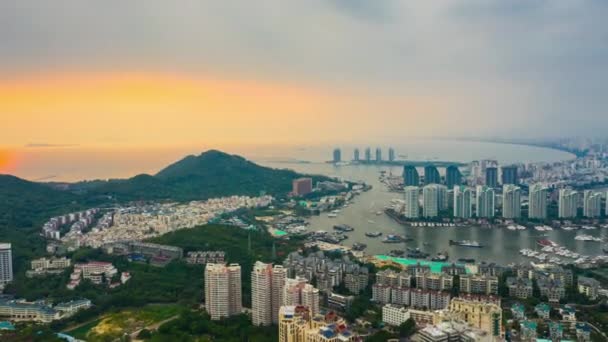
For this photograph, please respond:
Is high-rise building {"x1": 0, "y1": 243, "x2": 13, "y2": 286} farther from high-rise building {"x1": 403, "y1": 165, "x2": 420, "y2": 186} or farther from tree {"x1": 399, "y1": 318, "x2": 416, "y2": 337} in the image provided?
high-rise building {"x1": 403, "y1": 165, "x2": 420, "y2": 186}

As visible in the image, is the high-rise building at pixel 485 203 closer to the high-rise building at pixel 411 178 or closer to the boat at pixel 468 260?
the boat at pixel 468 260

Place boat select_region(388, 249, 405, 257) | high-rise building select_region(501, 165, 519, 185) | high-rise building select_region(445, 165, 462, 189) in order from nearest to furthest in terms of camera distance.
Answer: boat select_region(388, 249, 405, 257) < high-rise building select_region(501, 165, 519, 185) < high-rise building select_region(445, 165, 462, 189)

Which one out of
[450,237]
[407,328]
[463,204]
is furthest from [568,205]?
[407,328]

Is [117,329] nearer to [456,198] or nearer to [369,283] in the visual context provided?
[369,283]

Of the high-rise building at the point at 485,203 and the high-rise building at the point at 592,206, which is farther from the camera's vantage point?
the high-rise building at the point at 485,203

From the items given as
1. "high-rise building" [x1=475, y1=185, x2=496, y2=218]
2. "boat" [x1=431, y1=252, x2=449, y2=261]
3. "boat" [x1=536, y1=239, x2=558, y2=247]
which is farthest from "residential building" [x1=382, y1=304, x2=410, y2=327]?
"high-rise building" [x1=475, y1=185, x2=496, y2=218]

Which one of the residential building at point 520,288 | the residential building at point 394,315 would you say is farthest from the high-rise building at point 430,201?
the residential building at point 394,315

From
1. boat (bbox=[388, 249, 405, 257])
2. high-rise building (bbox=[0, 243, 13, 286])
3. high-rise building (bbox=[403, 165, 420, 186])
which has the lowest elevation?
boat (bbox=[388, 249, 405, 257])
